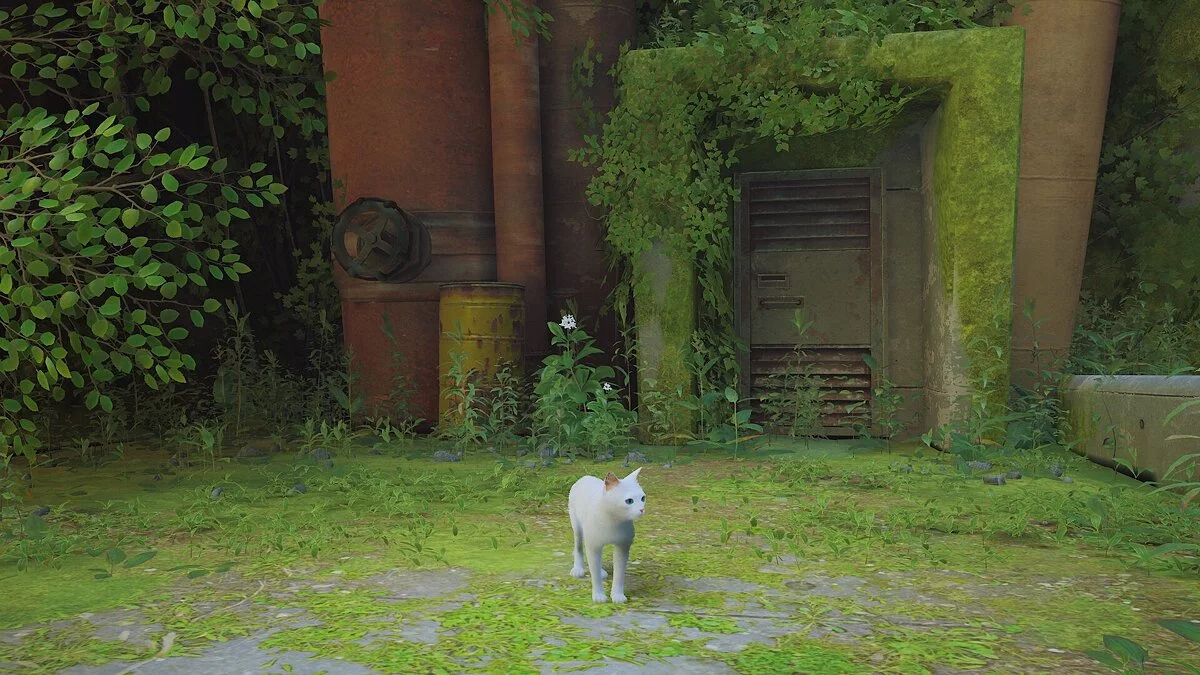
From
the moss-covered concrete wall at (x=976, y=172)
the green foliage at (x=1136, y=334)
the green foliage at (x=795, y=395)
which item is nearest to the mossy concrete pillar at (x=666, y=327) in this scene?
the green foliage at (x=795, y=395)

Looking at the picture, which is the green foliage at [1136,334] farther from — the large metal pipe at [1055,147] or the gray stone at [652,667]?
the gray stone at [652,667]

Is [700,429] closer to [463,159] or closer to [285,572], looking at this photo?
[463,159]

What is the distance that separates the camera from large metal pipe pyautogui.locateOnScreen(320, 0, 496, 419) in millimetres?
6895

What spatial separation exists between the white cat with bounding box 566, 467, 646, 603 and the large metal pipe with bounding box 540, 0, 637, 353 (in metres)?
4.27

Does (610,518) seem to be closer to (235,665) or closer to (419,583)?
(419,583)

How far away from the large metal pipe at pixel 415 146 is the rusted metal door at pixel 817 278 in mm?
2040

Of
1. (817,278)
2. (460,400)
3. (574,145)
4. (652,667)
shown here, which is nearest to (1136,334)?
(817,278)

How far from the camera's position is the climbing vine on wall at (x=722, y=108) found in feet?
19.1

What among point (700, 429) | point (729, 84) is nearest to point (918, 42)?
point (729, 84)

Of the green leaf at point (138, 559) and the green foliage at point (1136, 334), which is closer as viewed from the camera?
the green leaf at point (138, 559)

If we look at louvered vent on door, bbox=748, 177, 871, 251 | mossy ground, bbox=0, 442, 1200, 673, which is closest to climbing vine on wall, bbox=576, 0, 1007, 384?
louvered vent on door, bbox=748, 177, 871, 251

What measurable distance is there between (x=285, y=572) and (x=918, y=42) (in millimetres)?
4833

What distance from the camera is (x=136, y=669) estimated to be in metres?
2.34

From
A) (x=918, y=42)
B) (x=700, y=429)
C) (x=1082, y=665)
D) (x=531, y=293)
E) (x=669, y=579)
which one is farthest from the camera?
(x=531, y=293)
